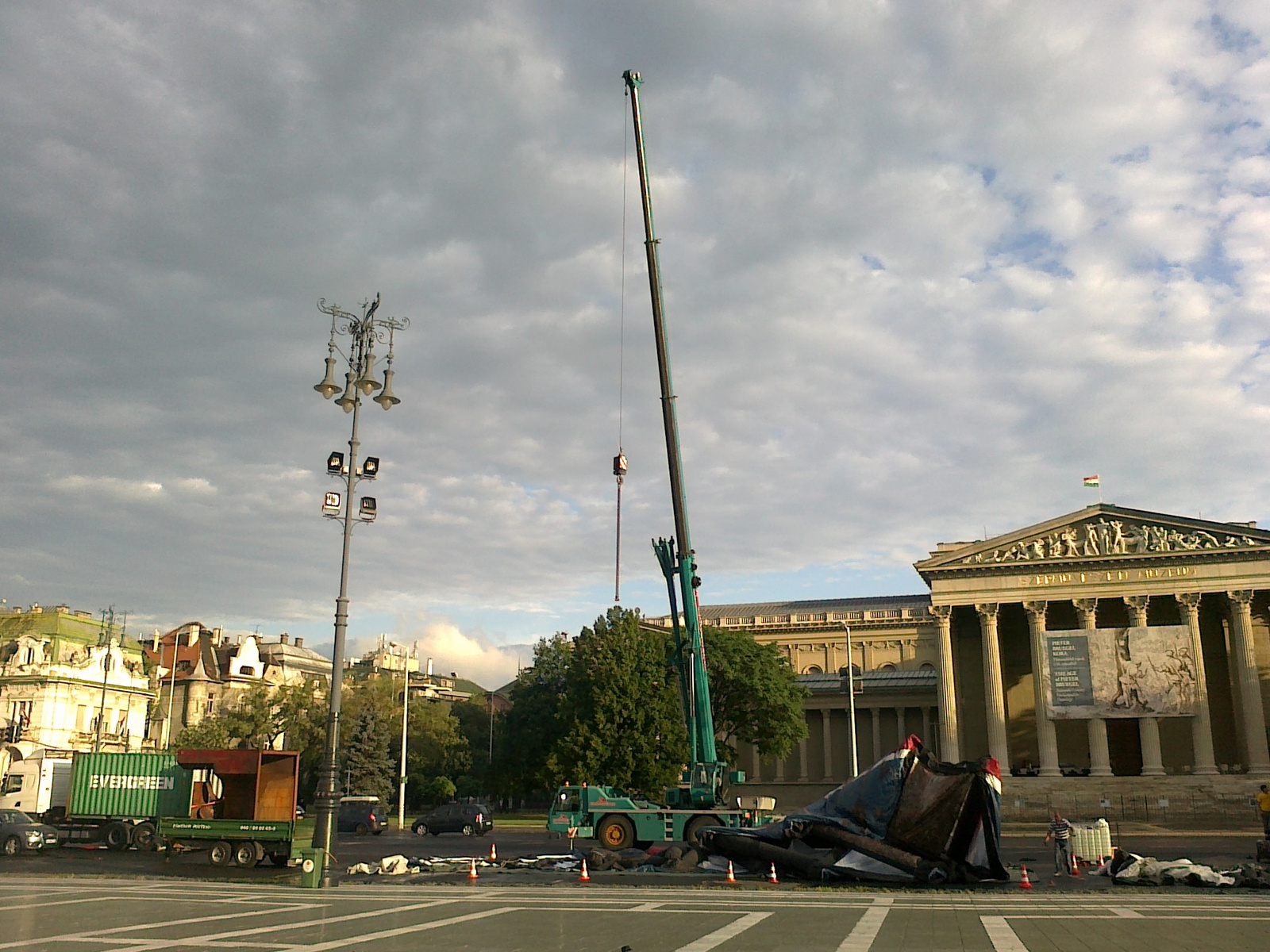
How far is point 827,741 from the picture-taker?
3558 inches

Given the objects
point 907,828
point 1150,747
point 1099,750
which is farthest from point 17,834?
point 1150,747

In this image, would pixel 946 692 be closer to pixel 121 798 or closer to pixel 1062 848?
pixel 1062 848

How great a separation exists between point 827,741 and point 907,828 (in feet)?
226

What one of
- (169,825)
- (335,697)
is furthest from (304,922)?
(169,825)

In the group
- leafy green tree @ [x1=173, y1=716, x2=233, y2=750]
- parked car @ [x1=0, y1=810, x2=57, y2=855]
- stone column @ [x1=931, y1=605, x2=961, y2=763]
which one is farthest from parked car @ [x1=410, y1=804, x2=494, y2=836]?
stone column @ [x1=931, y1=605, x2=961, y2=763]

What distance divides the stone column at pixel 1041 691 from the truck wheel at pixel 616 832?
139 ft

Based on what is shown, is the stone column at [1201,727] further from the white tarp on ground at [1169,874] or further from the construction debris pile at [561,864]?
the construction debris pile at [561,864]

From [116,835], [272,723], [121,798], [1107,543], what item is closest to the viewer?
[116,835]

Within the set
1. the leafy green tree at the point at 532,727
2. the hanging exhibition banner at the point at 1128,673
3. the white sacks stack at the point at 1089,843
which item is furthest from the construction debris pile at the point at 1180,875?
the leafy green tree at the point at 532,727

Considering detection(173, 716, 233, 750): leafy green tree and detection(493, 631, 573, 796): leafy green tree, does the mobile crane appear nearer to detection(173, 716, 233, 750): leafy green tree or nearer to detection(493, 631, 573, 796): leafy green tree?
detection(493, 631, 573, 796): leafy green tree

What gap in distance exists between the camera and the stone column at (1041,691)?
7075cm

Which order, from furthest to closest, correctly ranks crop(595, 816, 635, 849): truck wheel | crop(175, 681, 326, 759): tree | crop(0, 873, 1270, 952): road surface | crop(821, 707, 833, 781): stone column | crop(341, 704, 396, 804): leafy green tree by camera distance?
crop(821, 707, 833, 781): stone column → crop(175, 681, 326, 759): tree → crop(341, 704, 396, 804): leafy green tree → crop(595, 816, 635, 849): truck wheel → crop(0, 873, 1270, 952): road surface

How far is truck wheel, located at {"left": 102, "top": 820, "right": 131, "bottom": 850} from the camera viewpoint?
37.7 m

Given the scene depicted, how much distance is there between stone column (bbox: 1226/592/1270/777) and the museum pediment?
405 cm
